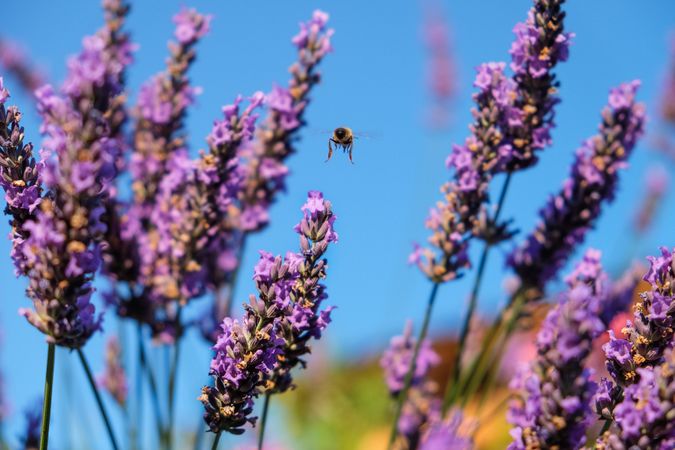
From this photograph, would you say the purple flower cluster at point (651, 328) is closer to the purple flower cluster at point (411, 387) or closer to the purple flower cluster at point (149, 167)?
the purple flower cluster at point (411, 387)

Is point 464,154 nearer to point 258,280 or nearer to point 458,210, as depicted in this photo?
point 458,210

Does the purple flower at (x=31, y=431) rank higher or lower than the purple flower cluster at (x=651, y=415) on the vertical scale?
higher

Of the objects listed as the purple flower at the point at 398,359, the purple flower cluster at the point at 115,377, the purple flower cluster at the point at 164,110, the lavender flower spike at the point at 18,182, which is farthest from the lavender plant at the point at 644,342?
the purple flower cluster at the point at 115,377

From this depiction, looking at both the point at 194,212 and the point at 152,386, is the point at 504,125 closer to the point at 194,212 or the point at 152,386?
the point at 194,212

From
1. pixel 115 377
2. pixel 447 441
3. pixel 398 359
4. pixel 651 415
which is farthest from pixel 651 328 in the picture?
pixel 115 377

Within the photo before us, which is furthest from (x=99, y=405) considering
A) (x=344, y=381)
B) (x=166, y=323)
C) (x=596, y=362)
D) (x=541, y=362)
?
(x=344, y=381)
